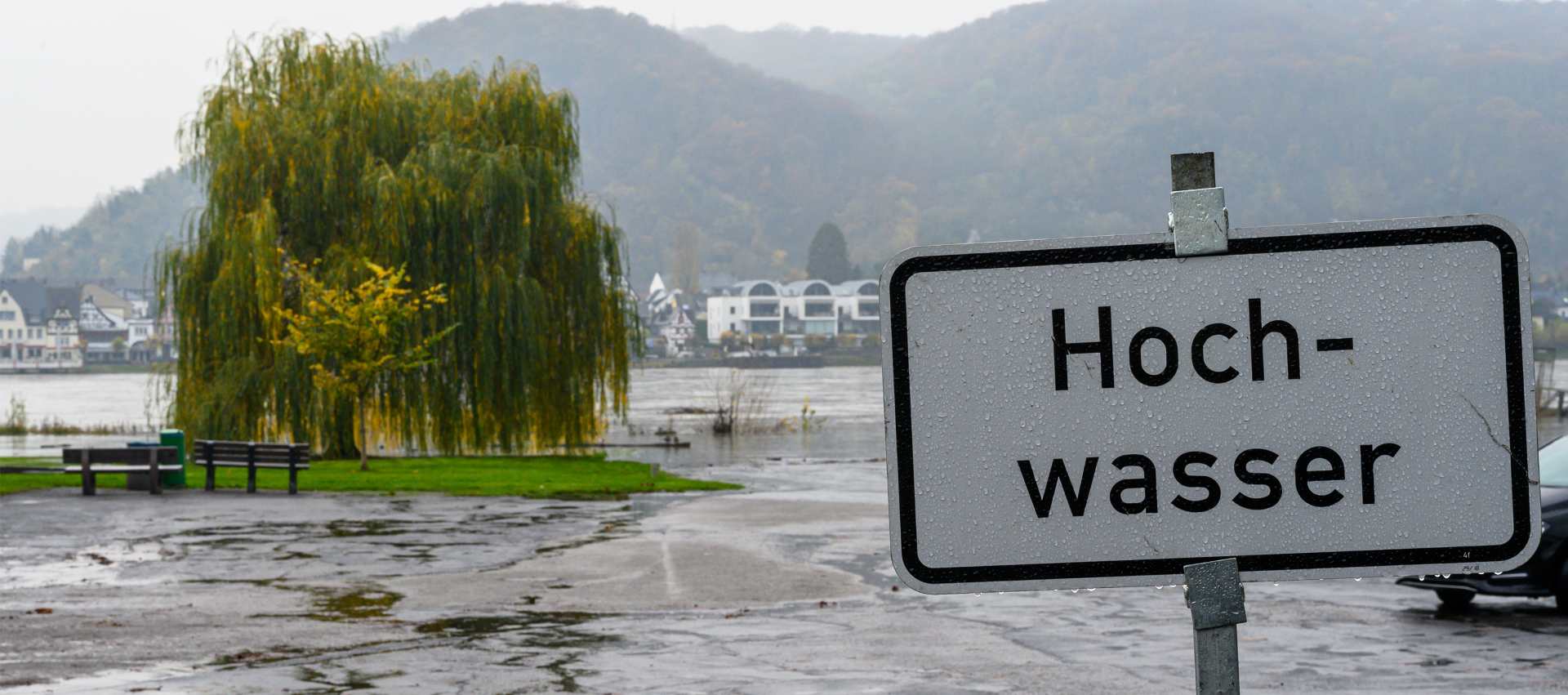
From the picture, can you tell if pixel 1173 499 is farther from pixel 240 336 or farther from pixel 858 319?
pixel 858 319

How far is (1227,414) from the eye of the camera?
1.99 meters

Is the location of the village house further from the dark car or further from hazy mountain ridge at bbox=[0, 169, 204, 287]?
the dark car

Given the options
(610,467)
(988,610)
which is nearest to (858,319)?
(610,467)

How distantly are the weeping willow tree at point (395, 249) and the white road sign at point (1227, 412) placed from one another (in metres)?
26.9

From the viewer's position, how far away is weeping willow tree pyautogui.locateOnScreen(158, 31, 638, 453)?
28.2m

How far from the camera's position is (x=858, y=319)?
16925 cm

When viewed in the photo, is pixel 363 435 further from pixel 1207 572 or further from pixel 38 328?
pixel 38 328

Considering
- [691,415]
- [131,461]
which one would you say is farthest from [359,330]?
[691,415]

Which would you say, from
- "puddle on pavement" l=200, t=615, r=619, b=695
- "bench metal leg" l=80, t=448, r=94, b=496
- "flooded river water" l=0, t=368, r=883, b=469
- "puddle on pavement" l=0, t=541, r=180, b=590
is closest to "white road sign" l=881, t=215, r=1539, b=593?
"puddle on pavement" l=200, t=615, r=619, b=695

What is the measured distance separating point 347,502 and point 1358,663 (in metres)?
16.0

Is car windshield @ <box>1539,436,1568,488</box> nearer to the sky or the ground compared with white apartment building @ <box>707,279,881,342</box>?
nearer to the ground

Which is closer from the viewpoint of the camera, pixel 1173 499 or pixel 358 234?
pixel 1173 499

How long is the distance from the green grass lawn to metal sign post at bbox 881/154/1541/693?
70.9 ft

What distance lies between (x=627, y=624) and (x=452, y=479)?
15.6 metres
